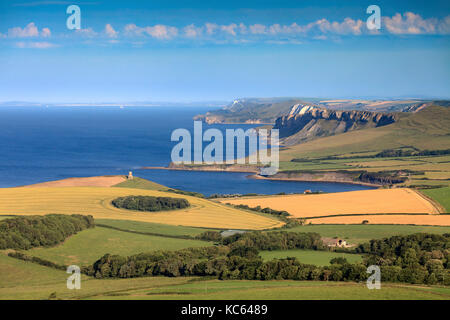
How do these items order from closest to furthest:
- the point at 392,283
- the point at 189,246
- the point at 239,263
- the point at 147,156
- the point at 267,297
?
1. the point at 267,297
2. the point at 392,283
3. the point at 239,263
4. the point at 189,246
5. the point at 147,156

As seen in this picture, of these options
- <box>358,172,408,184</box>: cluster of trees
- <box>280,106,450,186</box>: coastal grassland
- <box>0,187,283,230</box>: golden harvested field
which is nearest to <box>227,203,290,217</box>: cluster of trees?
<box>0,187,283,230</box>: golden harvested field

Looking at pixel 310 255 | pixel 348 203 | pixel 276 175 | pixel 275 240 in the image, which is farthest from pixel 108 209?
pixel 276 175

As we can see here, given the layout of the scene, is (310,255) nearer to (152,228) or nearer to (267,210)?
(152,228)

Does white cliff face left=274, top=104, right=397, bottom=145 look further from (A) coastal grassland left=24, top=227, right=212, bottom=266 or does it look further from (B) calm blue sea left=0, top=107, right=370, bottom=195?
(A) coastal grassland left=24, top=227, right=212, bottom=266

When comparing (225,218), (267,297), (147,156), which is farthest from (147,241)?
(147,156)
